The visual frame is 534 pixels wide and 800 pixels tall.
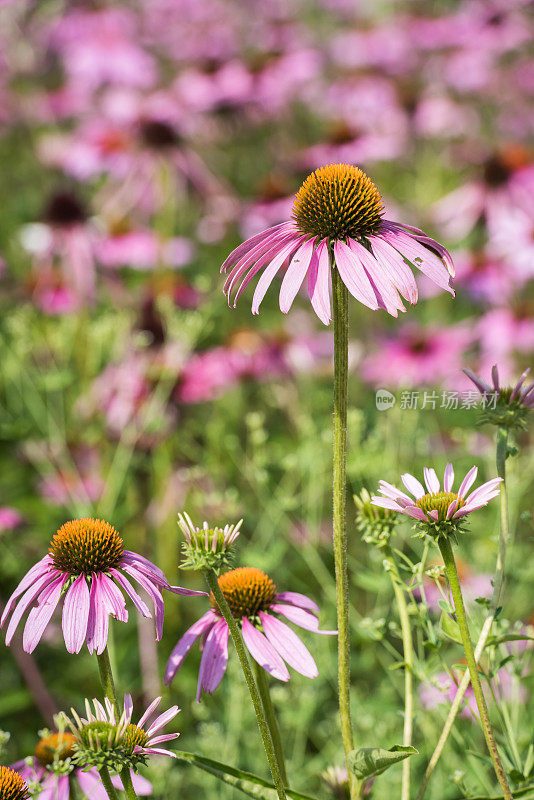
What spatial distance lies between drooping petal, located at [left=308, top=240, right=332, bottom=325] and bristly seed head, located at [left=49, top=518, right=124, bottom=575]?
304 mm

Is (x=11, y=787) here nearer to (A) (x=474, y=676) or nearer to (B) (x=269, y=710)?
(B) (x=269, y=710)

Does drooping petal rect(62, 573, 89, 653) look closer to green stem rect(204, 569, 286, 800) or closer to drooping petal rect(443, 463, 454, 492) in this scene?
green stem rect(204, 569, 286, 800)

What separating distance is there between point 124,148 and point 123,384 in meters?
1.32

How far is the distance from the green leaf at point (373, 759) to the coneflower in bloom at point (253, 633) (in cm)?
12

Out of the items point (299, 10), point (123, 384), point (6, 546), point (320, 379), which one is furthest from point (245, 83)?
point (299, 10)

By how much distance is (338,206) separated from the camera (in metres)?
0.92

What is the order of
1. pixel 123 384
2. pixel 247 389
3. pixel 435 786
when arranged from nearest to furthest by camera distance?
pixel 435 786
pixel 123 384
pixel 247 389

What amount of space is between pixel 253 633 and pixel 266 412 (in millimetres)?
2186

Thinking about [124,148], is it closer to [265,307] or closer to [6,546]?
[265,307]

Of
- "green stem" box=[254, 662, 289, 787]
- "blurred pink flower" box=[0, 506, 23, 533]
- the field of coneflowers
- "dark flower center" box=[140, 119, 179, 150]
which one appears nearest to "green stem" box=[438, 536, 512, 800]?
the field of coneflowers

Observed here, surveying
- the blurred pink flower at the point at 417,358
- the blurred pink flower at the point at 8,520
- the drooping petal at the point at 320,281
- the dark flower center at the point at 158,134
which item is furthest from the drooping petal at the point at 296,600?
the dark flower center at the point at 158,134

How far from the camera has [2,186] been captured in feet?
14.9

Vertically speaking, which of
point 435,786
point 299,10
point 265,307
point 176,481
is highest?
point 299,10

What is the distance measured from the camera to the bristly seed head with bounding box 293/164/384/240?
Answer: 2.98ft
